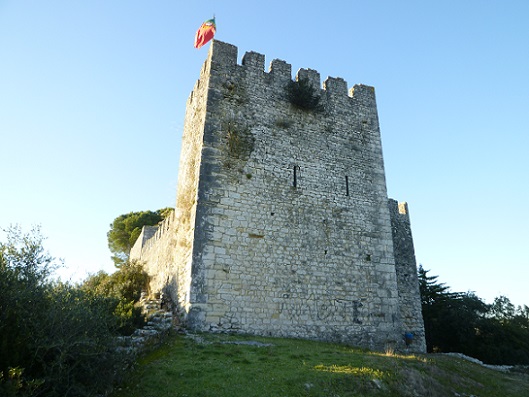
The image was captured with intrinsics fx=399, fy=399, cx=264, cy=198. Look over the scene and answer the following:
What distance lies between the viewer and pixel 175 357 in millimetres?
7859

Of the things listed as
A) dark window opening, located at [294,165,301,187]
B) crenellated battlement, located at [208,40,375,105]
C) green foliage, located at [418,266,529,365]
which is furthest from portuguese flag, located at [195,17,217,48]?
green foliage, located at [418,266,529,365]

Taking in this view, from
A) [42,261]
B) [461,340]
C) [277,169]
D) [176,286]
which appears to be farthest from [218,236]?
[461,340]

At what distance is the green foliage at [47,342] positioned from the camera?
17.5 feet

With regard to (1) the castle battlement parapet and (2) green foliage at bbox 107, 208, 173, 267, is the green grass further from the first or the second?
(2) green foliage at bbox 107, 208, 173, 267

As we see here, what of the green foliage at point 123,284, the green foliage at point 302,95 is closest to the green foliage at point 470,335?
the green foliage at point 302,95

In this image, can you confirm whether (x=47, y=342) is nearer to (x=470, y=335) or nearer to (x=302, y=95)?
(x=302, y=95)

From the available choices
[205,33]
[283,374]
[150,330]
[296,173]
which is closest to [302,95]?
[296,173]

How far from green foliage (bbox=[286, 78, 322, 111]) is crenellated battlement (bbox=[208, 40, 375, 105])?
29 centimetres

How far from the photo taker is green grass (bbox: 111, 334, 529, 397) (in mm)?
6488

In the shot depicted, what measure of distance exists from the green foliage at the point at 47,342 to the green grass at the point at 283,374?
2.07 ft

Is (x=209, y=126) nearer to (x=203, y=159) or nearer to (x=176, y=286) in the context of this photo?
(x=203, y=159)

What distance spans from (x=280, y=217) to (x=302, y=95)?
4.56 m

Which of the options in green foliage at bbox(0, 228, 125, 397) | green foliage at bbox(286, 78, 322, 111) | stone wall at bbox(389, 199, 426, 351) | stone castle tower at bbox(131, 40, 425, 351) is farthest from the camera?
stone wall at bbox(389, 199, 426, 351)

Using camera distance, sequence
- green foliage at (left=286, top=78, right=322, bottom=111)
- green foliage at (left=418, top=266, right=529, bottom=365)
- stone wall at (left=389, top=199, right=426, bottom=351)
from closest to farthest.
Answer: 1. green foliage at (left=286, top=78, right=322, bottom=111)
2. stone wall at (left=389, top=199, right=426, bottom=351)
3. green foliage at (left=418, top=266, right=529, bottom=365)
